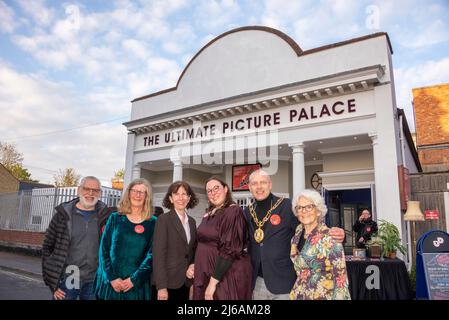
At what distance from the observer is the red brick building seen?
74.0ft

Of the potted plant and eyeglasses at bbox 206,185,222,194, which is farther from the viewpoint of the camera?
the potted plant

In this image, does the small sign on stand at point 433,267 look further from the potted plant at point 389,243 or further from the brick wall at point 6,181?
the brick wall at point 6,181

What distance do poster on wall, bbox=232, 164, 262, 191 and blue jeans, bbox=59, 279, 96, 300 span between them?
12944 mm

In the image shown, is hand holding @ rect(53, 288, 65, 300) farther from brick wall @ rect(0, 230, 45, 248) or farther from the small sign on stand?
brick wall @ rect(0, 230, 45, 248)

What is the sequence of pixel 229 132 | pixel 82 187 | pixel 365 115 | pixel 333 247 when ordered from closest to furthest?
pixel 333 247, pixel 82 187, pixel 365 115, pixel 229 132

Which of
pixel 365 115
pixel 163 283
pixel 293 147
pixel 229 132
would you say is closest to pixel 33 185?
pixel 229 132

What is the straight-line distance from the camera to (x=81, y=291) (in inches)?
132

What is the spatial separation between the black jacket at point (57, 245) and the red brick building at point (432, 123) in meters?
23.8

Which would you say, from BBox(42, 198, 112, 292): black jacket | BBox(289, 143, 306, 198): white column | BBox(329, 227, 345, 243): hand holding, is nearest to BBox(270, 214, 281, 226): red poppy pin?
BBox(329, 227, 345, 243): hand holding

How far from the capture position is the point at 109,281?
3088 millimetres

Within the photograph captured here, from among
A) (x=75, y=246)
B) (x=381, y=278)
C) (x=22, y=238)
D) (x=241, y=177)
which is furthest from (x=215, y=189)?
(x=22, y=238)

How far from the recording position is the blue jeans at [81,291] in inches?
130
